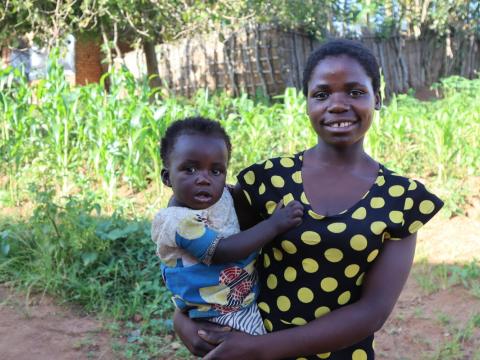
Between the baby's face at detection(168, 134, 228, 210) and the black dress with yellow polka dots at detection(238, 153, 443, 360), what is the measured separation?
78 mm

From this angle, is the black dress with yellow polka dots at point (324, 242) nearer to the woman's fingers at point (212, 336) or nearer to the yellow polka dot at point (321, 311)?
the yellow polka dot at point (321, 311)

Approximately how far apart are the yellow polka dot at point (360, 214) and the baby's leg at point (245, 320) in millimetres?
341

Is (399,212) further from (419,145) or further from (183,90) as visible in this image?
(183,90)

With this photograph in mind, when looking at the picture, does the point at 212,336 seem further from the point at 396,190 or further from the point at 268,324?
the point at 396,190

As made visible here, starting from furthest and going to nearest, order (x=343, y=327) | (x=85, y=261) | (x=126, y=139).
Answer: (x=126, y=139) < (x=85, y=261) < (x=343, y=327)

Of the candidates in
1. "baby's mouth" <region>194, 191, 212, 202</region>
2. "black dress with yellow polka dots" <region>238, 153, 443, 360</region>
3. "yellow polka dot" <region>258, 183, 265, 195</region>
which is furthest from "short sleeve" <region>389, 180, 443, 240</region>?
"baby's mouth" <region>194, 191, 212, 202</region>

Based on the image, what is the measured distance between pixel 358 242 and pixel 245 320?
330 mm

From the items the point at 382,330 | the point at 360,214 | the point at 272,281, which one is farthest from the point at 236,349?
the point at 382,330

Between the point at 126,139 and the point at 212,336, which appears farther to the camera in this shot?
the point at 126,139

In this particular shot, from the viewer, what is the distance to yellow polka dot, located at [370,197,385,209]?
135 cm

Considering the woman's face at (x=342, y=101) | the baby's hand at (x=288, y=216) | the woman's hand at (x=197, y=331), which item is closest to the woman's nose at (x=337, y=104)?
the woman's face at (x=342, y=101)

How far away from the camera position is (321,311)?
1396 millimetres

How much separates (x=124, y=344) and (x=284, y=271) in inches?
76.5

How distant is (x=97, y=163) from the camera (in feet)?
16.3
